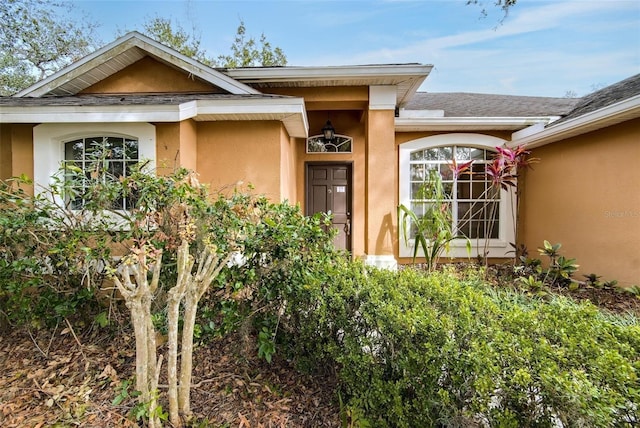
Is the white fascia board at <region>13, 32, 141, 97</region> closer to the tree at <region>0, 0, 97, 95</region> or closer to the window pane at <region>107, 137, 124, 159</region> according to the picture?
the window pane at <region>107, 137, 124, 159</region>

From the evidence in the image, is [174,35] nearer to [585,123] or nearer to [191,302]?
[585,123]

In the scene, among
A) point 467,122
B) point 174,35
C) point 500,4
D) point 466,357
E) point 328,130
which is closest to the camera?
point 466,357

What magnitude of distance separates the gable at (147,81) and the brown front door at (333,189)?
10.4ft

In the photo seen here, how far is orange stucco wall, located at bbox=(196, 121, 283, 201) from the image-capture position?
16.6 feet

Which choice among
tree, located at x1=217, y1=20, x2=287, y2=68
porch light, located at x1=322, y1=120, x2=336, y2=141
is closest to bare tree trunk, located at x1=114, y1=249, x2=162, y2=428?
porch light, located at x1=322, y1=120, x2=336, y2=141

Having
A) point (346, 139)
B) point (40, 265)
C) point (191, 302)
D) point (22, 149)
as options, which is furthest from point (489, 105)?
point (22, 149)

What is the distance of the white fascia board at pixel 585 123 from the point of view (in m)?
4.55

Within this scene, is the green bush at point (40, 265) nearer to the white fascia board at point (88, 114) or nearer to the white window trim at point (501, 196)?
the white fascia board at point (88, 114)

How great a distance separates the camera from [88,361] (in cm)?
293

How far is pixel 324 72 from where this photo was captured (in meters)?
5.47

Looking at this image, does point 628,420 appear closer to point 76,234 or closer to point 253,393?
point 253,393

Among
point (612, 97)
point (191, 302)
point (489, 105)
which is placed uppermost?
point (489, 105)

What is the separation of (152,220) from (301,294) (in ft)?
4.88

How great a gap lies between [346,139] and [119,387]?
6.40 m
